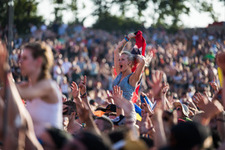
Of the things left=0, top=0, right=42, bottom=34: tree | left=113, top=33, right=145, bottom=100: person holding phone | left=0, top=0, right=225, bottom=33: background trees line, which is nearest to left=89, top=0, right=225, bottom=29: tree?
left=0, top=0, right=225, bottom=33: background trees line

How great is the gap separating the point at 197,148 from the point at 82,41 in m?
17.1

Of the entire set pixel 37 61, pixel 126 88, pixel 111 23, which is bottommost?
pixel 111 23

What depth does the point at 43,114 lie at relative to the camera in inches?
131

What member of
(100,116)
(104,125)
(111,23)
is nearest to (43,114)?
(104,125)

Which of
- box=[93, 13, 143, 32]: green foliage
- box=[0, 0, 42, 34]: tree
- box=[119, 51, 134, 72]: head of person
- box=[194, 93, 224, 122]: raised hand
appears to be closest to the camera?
box=[194, 93, 224, 122]: raised hand

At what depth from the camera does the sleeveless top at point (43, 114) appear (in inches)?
131

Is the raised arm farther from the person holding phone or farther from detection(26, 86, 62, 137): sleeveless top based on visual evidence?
detection(26, 86, 62, 137): sleeveless top

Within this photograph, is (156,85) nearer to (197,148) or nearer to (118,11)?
(197,148)

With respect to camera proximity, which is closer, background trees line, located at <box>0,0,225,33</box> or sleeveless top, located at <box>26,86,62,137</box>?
sleeveless top, located at <box>26,86,62,137</box>

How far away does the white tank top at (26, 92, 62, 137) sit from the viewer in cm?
333

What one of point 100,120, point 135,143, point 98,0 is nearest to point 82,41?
point 98,0

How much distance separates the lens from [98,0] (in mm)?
31766

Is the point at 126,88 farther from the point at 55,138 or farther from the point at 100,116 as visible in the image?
the point at 55,138

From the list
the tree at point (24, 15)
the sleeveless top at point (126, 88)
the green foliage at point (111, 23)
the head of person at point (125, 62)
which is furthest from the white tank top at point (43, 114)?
the green foliage at point (111, 23)
